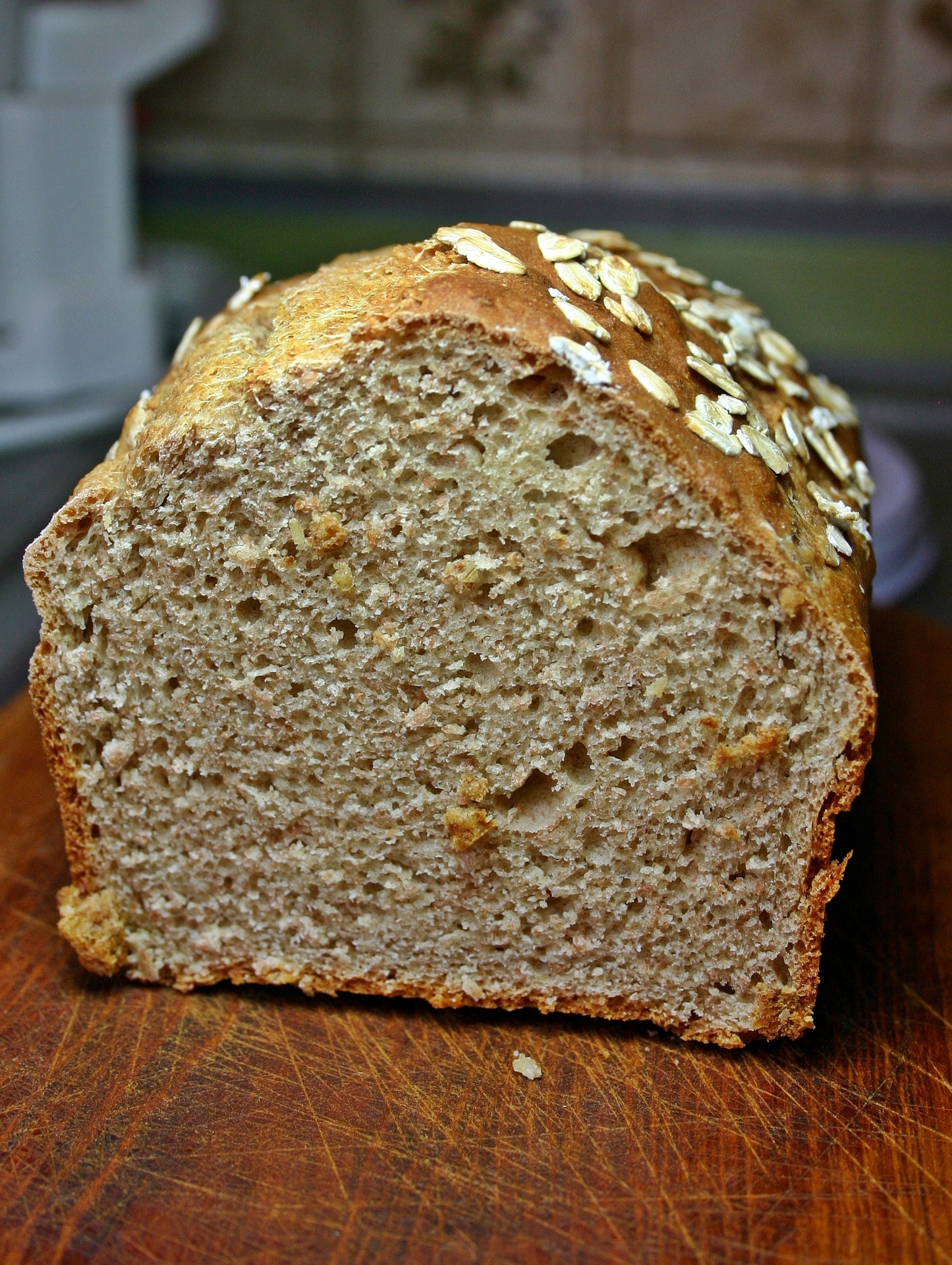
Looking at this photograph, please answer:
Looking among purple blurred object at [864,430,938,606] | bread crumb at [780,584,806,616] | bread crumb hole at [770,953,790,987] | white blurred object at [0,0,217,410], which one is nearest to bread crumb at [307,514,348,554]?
bread crumb at [780,584,806,616]

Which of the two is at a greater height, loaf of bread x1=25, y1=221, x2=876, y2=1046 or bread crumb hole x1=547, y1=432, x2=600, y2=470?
bread crumb hole x1=547, y1=432, x2=600, y2=470

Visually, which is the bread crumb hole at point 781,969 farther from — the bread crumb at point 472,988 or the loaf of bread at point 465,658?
the bread crumb at point 472,988

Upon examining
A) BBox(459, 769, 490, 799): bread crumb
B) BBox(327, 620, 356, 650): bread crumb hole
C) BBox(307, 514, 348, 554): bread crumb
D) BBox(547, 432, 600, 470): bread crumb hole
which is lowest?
BBox(459, 769, 490, 799): bread crumb

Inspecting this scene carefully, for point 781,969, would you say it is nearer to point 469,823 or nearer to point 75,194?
point 469,823

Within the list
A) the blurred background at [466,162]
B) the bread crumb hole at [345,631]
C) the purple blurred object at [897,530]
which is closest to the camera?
the bread crumb hole at [345,631]

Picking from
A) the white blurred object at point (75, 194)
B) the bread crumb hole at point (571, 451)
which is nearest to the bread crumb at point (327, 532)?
the bread crumb hole at point (571, 451)

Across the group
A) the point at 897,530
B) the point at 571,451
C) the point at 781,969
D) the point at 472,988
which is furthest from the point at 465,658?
the point at 897,530

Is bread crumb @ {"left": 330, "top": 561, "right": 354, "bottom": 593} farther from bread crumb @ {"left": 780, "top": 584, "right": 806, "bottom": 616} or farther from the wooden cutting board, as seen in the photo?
the wooden cutting board

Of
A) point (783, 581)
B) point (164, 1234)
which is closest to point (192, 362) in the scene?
point (783, 581)
